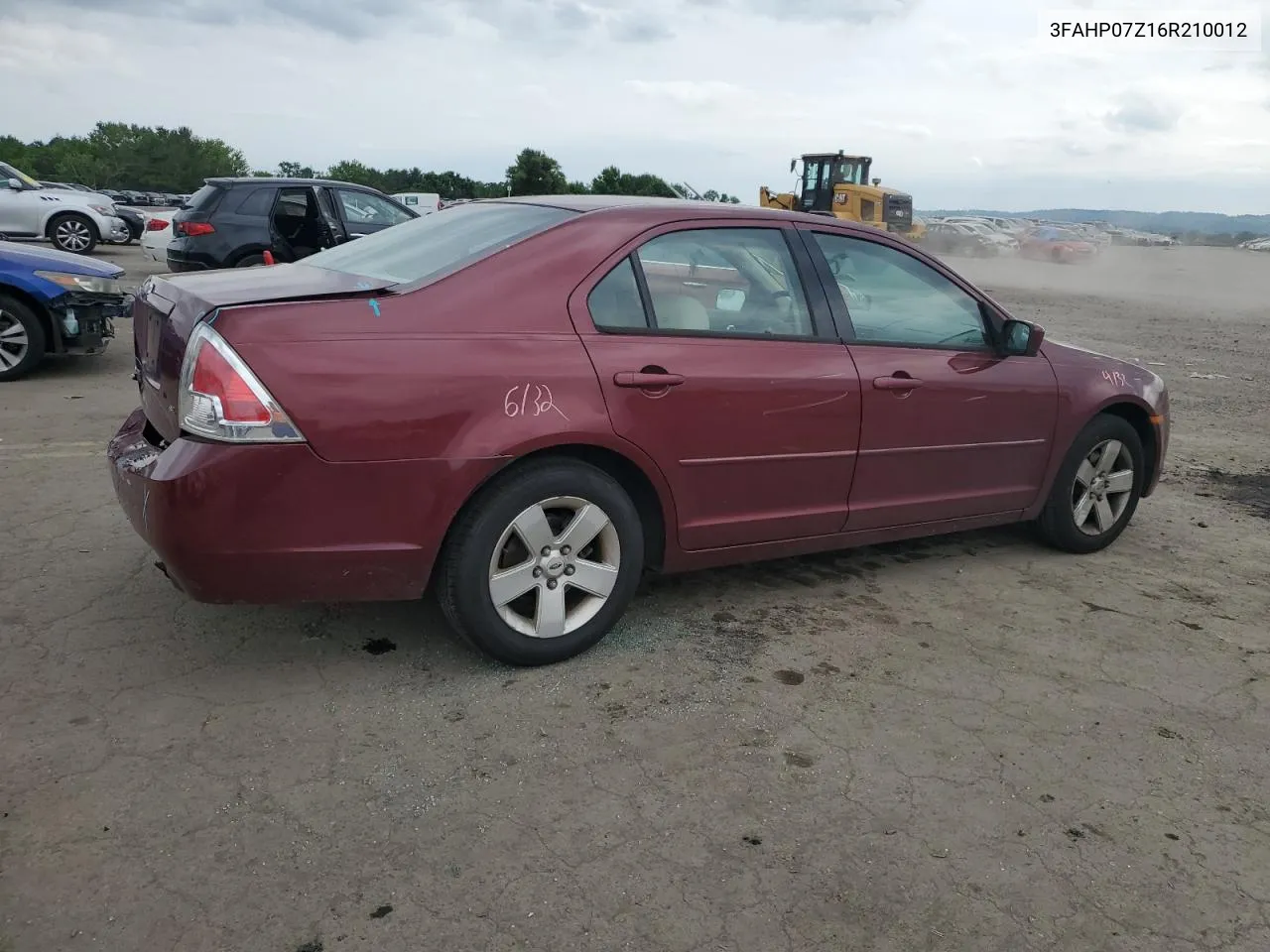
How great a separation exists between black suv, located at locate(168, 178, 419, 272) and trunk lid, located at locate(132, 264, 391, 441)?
317 inches

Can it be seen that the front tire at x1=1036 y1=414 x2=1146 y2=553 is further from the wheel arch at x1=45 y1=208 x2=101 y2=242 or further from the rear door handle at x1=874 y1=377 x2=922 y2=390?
the wheel arch at x1=45 y1=208 x2=101 y2=242

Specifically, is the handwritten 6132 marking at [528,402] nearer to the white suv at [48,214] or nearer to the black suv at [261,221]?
the black suv at [261,221]

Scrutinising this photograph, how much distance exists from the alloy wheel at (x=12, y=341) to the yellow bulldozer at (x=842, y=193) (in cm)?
2246

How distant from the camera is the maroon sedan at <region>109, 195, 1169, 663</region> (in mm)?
3018

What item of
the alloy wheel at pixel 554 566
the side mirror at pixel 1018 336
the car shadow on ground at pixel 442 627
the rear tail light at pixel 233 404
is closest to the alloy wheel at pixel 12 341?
the car shadow on ground at pixel 442 627

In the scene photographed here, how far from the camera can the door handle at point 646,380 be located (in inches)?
136

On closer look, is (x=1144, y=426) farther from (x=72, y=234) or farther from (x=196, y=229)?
(x=72, y=234)

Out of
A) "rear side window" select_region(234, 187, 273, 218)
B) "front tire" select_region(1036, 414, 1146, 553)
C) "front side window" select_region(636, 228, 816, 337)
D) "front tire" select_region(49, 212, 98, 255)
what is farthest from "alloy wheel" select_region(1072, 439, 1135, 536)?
"front tire" select_region(49, 212, 98, 255)

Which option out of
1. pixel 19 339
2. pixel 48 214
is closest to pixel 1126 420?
pixel 19 339

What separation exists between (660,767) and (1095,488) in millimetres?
3080

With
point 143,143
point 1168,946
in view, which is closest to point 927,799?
point 1168,946

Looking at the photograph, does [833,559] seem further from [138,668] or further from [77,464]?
[77,464]

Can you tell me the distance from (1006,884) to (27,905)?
7.57 ft

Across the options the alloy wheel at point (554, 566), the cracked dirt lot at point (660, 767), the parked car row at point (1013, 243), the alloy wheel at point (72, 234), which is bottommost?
the cracked dirt lot at point (660, 767)
